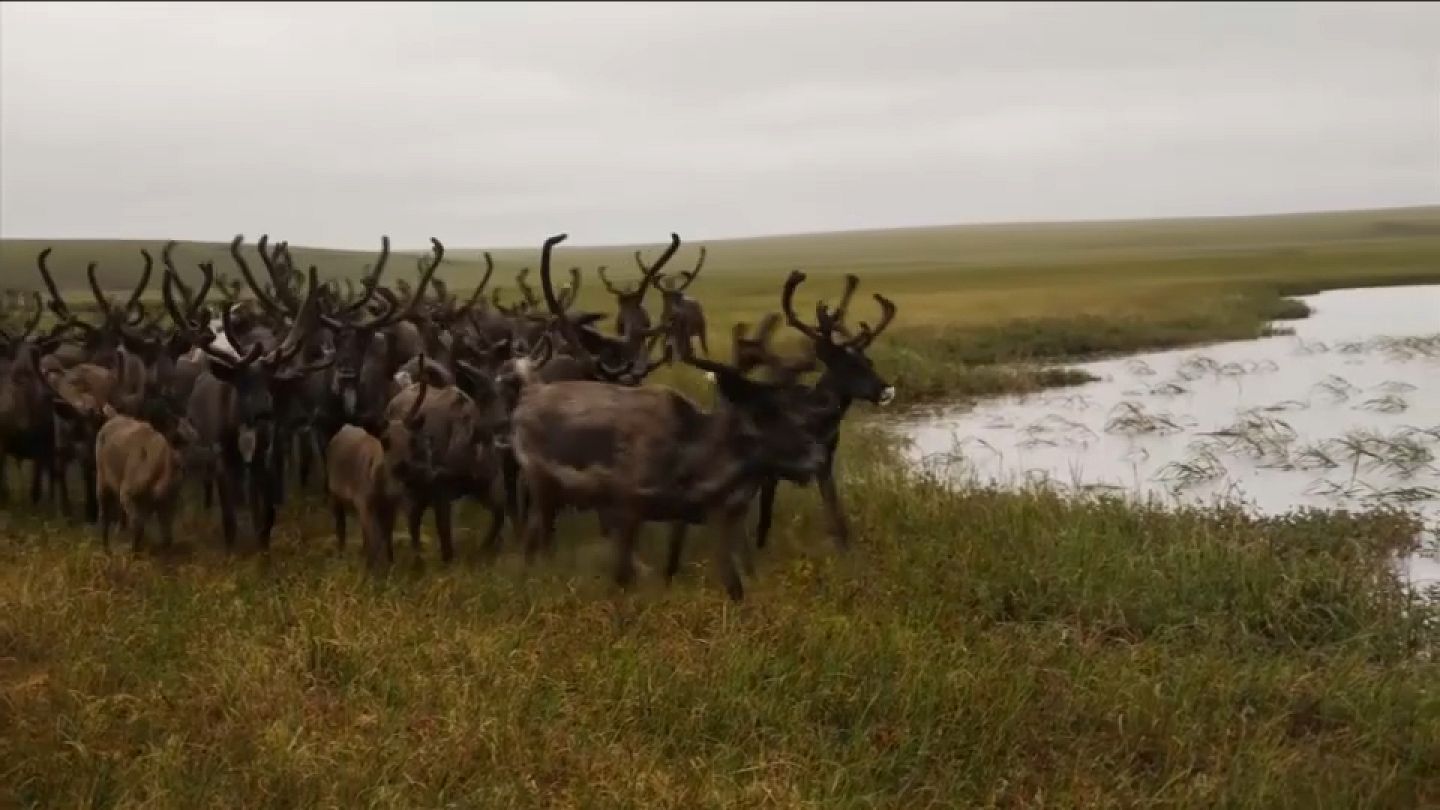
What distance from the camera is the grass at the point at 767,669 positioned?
5.19 m

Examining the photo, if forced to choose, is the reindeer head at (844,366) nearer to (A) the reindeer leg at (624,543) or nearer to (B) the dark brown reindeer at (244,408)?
(A) the reindeer leg at (624,543)

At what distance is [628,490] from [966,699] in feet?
8.60

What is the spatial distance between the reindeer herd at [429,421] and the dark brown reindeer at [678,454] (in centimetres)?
1

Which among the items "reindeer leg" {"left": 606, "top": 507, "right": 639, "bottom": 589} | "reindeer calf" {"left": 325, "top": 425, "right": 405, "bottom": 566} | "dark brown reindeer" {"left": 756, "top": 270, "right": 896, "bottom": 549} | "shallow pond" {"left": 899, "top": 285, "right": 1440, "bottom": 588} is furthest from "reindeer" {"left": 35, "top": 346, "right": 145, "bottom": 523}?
"shallow pond" {"left": 899, "top": 285, "right": 1440, "bottom": 588}

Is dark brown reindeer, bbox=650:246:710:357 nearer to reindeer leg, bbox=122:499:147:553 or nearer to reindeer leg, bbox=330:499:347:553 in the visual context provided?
reindeer leg, bbox=330:499:347:553

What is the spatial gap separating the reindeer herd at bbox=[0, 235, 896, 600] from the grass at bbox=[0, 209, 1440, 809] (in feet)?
1.52

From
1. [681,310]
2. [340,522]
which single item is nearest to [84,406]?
[340,522]

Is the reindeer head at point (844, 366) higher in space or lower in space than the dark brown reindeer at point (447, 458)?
higher

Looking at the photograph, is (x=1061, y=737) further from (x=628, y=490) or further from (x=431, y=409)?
(x=431, y=409)

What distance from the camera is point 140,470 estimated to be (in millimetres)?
8633

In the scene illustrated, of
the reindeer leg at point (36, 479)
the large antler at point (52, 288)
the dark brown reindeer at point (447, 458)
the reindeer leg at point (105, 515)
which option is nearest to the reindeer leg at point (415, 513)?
the dark brown reindeer at point (447, 458)

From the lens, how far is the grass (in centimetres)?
519

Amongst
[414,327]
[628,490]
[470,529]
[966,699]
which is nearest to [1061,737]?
[966,699]

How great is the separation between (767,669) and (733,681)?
28 centimetres
